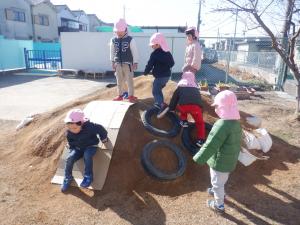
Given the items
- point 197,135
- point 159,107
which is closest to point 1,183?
point 159,107

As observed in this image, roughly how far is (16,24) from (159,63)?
31632 millimetres

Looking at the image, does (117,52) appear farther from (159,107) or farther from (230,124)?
(230,124)

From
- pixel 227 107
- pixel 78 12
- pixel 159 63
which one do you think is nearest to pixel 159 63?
pixel 159 63

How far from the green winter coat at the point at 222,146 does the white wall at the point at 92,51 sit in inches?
538

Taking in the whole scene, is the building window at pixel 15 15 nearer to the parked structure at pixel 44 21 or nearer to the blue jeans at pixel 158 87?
the parked structure at pixel 44 21

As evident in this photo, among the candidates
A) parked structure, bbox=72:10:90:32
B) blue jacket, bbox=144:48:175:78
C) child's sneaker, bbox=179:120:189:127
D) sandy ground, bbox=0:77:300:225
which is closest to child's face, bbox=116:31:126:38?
blue jacket, bbox=144:48:175:78

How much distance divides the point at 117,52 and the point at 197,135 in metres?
2.24

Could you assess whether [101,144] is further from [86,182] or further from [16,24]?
Answer: [16,24]

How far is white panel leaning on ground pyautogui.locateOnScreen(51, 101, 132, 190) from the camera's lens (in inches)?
173

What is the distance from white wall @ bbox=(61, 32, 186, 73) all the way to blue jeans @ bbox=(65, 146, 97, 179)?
13.2m

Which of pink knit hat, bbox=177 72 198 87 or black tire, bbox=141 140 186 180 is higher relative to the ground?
pink knit hat, bbox=177 72 198 87

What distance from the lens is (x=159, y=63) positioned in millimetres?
5277

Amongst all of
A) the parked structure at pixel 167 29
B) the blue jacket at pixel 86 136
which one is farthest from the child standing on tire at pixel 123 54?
the parked structure at pixel 167 29

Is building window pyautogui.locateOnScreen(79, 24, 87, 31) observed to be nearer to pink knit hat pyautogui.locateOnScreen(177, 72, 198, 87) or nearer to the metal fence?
the metal fence
